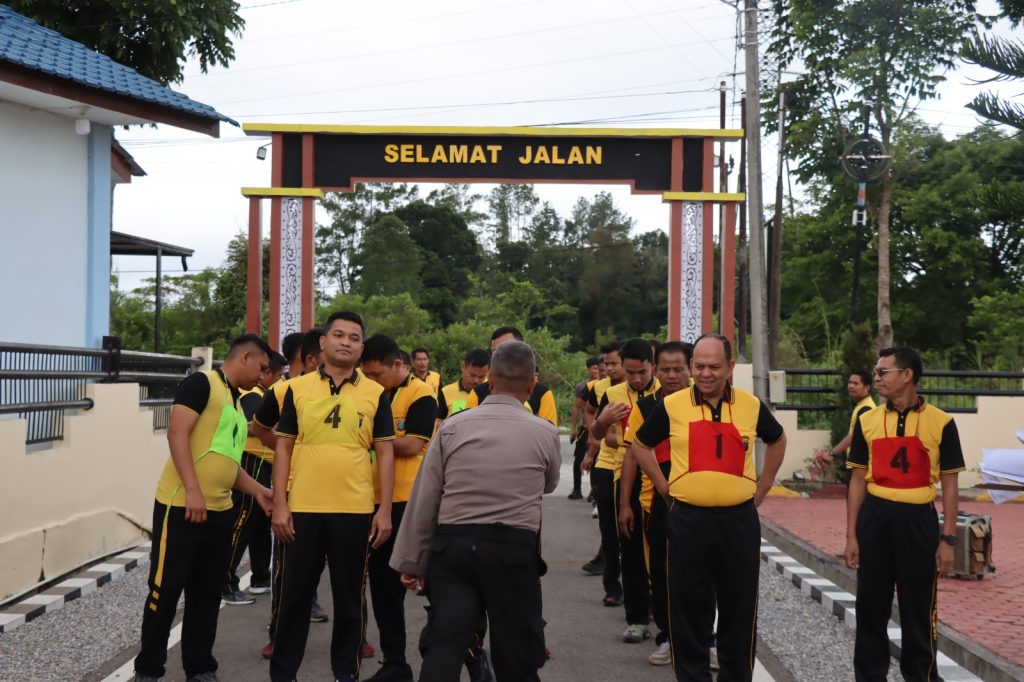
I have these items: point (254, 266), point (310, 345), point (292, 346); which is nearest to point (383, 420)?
point (310, 345)

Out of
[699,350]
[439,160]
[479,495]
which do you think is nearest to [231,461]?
[479,495]

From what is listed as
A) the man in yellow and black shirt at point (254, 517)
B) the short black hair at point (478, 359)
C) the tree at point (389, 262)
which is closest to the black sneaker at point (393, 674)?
the man in yellow and black shirt at point (254, 517)

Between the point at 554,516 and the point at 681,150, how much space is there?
627 cm

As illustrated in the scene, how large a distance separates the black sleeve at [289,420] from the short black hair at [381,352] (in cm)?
80

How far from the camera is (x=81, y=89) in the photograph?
12742 mm

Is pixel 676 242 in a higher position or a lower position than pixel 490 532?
higher

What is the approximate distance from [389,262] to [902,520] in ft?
166

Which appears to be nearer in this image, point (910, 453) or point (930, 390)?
point (910, 453)

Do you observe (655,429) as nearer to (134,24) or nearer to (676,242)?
(676,242)

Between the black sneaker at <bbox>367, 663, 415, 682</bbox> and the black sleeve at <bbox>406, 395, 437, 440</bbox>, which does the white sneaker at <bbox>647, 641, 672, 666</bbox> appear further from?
the black sleeve at <bbox>406, 395, 437, 440</bbox>

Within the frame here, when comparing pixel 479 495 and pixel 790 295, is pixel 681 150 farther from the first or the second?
pixel 790 295

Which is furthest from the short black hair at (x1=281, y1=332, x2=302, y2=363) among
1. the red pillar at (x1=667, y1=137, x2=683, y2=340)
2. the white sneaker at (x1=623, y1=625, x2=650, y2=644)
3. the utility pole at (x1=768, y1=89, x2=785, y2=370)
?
the utility pole at (x1=768, y1=89, x2=785, y2=370)

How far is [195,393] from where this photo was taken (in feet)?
19.3

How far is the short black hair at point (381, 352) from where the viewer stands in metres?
6.52
